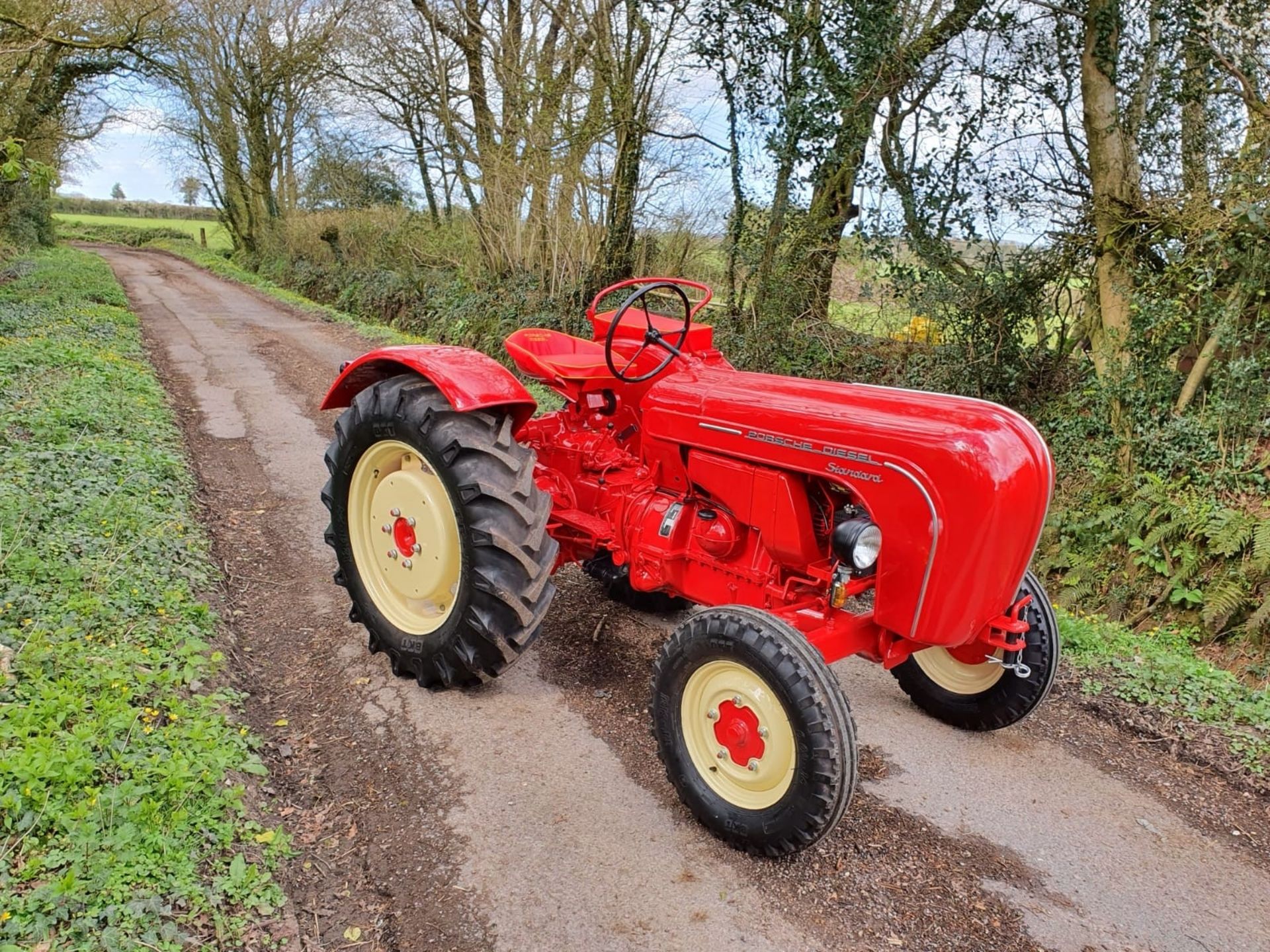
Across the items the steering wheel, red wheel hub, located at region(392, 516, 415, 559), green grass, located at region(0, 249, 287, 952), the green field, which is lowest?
green grass, located at region(0, 249, 287, 952)

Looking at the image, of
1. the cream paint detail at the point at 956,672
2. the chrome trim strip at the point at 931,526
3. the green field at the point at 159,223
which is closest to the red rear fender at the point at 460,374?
the chrome trim strip at the point at 931,526

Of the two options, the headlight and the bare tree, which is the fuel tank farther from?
the bare tree

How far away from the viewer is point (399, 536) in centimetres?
324

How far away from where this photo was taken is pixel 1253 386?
13.2ft

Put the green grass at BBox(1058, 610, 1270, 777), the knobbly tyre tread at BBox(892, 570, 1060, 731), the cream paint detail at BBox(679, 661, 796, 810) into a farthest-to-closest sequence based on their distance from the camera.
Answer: the green grass at BBox(1058, 610, 1270, 777) < the knobbly tyre tread at BBox(892, 570, 1060, 731) < the cream paint detail at BBox(679, 661, 796, 810)

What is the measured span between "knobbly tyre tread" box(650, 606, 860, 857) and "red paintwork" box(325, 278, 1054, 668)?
26cm

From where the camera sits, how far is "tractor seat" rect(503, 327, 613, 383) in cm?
329

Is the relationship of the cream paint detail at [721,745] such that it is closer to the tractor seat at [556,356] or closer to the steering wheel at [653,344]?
the steering wheel at [653,344]

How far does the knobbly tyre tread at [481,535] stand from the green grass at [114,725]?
750mm

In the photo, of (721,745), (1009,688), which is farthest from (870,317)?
(721,745)

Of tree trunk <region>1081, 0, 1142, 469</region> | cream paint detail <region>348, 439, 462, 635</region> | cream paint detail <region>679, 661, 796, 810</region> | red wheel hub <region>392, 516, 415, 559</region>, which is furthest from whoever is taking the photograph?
tree trunk <region>1081, 0, 1142, 469</region>

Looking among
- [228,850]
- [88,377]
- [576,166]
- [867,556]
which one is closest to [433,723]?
[228,850]

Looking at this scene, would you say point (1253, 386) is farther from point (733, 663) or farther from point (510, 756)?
point (510, 756)

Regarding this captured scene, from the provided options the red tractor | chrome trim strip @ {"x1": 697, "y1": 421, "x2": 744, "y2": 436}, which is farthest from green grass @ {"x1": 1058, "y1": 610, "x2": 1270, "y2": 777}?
chrome trim strip @ {"x1": 697, "y1": 421, "x2": 744, "y2": 436}
